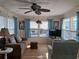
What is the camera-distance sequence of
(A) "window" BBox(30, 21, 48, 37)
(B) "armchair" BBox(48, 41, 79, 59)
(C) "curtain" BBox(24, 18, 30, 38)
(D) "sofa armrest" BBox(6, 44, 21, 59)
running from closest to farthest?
(B) "armchair" BBox(48, 41, 79, 59), (D) "sofa armrest" BBox(6, 44, 21, 59), (C) "curtain" BBox(24, 18, 30, 38), (A) "window" BBox(30, 21, 48, 37)

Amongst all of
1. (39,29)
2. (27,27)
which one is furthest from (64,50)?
(39,29)

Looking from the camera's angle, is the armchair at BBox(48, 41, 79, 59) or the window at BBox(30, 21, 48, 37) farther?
the window at BBox(30, 21, 48, 37)

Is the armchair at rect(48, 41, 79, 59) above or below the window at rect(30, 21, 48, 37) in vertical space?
below

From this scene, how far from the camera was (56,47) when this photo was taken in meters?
4.74

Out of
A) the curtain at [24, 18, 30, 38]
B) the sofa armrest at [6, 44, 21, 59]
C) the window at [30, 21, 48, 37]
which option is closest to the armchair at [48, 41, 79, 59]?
the sofa armrest at [6, 44, 21, 59]

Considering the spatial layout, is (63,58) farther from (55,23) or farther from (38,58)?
(55,23)

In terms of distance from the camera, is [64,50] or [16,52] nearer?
[64,50]

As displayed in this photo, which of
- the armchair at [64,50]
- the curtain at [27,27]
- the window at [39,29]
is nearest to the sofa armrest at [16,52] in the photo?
the armchair at [64,50]

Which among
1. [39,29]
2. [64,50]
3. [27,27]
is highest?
[27,27]

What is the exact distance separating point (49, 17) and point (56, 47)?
8251 mm

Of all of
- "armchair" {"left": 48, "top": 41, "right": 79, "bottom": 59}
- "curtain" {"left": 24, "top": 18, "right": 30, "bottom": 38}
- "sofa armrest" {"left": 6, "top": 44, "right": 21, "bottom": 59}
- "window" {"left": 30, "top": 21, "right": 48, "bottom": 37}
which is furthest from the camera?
"window" {"left": 30, "top": 21, "right": 48, "bottom": 37}

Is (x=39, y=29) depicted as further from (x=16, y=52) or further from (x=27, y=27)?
(x=16, y=52)

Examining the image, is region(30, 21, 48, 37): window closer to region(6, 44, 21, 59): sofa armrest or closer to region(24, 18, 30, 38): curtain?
region(24, 18, 30, 38): curtain

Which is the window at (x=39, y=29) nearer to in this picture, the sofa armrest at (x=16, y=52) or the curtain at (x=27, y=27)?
the curtain at (x=27, y=27)
